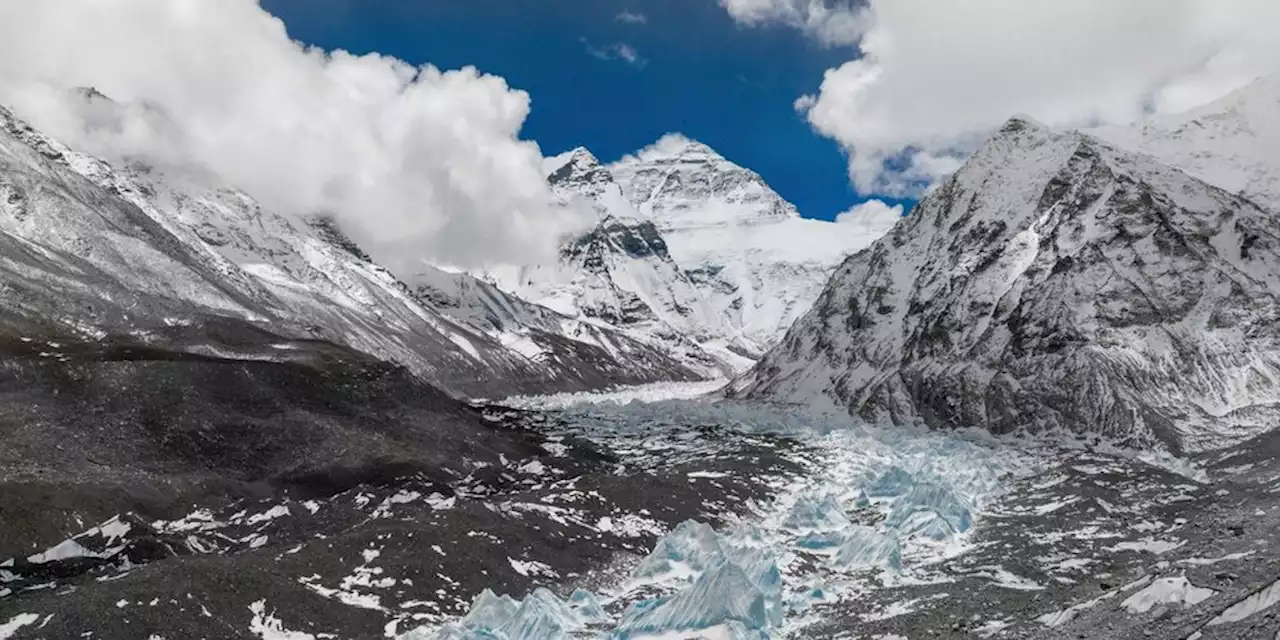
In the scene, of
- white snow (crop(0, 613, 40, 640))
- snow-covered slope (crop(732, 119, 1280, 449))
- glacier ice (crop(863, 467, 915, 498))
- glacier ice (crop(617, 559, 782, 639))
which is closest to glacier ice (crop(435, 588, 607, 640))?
glacier ice (crop(617, 559, 782, 639))

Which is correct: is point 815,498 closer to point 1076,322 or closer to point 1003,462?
point 1003,462

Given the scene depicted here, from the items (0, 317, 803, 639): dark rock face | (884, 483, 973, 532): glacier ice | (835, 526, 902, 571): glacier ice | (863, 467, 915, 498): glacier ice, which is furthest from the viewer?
(863, 467, 915, 498): glacier ice

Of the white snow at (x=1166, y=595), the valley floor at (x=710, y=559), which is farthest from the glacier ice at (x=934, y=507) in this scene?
the white snow at (x=1166, y=595)

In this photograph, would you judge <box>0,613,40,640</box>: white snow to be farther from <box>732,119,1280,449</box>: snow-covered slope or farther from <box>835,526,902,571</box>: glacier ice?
<box>732,119,1280,449</box>: snow-covered slope

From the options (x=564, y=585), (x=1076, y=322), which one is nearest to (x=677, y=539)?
(x=564, y=585)

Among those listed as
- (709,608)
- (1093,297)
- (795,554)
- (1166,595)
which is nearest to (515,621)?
(709,608)

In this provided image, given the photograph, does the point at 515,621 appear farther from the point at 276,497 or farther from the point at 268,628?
the point at 276,497
